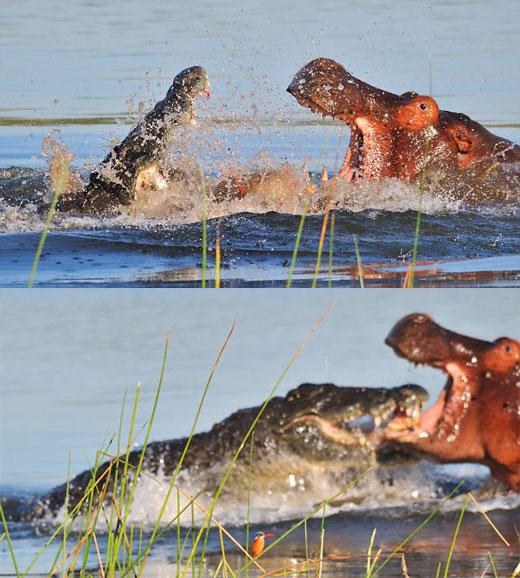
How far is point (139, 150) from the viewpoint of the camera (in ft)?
25.2

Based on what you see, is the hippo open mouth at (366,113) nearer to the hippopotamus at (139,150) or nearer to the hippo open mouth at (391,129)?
the hippo open mouth at (391,129)

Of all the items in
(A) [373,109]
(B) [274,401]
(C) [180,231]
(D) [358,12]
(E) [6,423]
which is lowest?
(E) [6,423]

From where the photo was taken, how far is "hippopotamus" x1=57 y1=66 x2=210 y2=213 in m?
7.47

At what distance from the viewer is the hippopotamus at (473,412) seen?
541cm

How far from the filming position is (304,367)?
25.9 ft

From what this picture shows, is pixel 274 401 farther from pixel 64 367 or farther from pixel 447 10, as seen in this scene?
pixel 447 10

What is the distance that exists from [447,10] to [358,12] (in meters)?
1.81

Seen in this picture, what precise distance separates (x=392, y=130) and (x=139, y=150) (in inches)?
56.9

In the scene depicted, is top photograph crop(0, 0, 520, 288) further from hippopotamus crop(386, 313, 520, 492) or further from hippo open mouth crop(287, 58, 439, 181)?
hippopotamus crop(386, 313, 520, 492)

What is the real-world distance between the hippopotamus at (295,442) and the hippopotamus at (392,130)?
101 inches

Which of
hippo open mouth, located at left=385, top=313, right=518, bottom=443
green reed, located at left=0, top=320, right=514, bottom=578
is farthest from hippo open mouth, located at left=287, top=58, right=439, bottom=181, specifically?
green reed, located at left=0, top=320, right=514, bottom=578

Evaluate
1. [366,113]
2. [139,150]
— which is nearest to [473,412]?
[366,113]

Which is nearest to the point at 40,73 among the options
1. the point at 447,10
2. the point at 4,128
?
the point at 4,128

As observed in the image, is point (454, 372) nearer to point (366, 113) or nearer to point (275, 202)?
point (366, 113)
